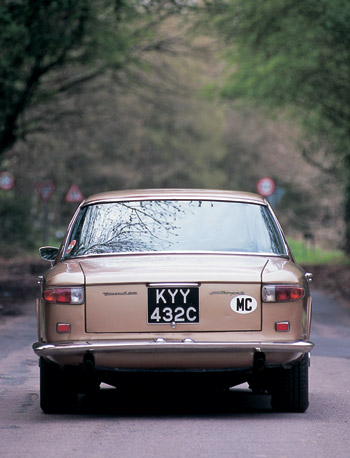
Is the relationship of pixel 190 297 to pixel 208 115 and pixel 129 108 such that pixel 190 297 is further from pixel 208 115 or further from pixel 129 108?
pixel 208 115

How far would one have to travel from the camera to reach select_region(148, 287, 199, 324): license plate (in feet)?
25.7

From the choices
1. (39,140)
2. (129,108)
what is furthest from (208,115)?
(39,140)

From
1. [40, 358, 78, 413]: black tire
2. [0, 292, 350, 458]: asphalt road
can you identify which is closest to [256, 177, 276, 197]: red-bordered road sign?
[0, 292, 350, 458]: asphalt road

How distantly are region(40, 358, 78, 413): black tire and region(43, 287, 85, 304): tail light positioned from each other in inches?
20.3

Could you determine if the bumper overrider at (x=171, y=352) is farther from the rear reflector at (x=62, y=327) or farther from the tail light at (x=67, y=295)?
the tail light at (x=67, y=295)

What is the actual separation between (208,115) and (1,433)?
2736 inches

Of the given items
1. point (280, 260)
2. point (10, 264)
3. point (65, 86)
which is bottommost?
point (10, 264)

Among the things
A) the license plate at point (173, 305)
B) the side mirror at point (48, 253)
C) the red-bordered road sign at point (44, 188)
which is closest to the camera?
the license plate at point (173, 305)

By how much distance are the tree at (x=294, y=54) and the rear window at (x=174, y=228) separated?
12.7m

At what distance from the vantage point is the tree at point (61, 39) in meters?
20.3

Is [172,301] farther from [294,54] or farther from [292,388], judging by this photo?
[294,54]

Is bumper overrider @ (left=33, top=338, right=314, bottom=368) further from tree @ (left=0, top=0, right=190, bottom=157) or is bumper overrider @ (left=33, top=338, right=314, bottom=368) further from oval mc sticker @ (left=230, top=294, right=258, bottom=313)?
tree @ (left=0, top=0, right=190, bottom=157)

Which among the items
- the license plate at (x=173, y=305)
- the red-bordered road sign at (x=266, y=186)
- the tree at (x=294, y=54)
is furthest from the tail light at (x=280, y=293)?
the red-bordered road sign at (x=266, y=186)

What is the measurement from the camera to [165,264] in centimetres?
804
